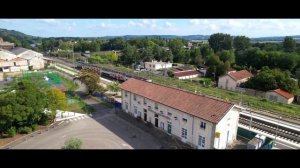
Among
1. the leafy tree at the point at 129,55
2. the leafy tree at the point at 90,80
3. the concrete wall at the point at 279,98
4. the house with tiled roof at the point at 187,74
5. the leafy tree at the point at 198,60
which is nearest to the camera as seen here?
the leafy tree at the point at 90,80

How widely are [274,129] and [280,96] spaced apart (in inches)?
269

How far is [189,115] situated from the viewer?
9734 mm

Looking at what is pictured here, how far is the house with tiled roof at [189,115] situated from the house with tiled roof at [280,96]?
8819mm

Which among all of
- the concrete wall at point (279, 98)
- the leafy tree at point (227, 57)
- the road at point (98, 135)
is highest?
the leafy tree at point (227, 57)

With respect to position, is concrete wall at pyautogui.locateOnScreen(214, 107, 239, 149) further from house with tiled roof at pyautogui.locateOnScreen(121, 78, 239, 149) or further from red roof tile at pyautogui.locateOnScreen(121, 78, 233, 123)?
red roof tile at pyautogui.locateOnScreen(121, 78, 233, 123)

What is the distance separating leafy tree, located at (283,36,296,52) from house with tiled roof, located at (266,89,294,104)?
22.6 m

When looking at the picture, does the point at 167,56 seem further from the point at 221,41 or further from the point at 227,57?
the point at 221,41

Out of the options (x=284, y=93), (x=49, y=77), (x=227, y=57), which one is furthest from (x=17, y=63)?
(x=284, y=93)

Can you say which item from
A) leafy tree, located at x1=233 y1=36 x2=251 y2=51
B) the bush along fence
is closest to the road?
the bush along fence

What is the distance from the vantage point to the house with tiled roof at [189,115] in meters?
9.16

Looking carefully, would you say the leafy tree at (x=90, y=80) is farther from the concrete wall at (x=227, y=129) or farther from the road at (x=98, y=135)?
the concrete wall at (x=227, y=129)

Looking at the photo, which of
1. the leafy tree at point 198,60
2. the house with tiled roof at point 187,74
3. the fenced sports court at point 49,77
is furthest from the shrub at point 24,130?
the leafy tree at point 198,60
